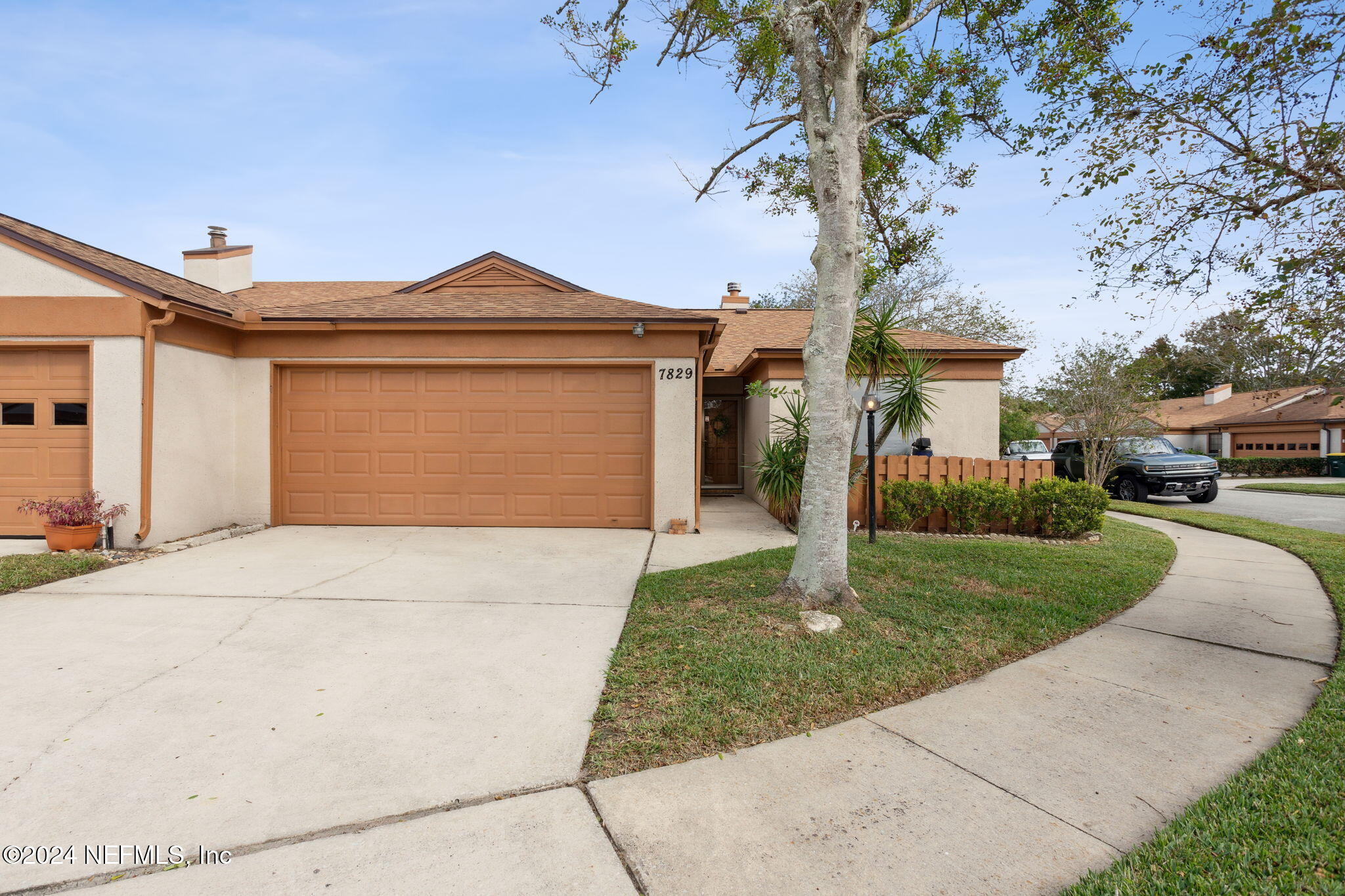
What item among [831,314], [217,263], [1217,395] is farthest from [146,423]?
[1217,395]

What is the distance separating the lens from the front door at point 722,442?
50.3 feet

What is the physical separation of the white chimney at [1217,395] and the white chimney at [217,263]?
47.2m

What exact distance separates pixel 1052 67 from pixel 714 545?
19.8ft

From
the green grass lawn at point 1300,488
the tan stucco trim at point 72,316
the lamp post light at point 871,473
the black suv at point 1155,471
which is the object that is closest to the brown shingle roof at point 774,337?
the lamp post light at point 871,473

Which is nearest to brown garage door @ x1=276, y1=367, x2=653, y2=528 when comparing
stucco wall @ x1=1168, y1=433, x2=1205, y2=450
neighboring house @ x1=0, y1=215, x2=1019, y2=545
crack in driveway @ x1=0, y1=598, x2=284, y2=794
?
neighboring house @ x1=0, y1=215, x2=1019, y2=545

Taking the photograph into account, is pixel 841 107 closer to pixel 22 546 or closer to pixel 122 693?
pixel 122 693

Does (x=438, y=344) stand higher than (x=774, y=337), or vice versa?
(x=774, y=337)

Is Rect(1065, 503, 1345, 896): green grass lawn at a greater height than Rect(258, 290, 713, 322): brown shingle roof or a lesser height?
lesser

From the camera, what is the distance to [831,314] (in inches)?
196

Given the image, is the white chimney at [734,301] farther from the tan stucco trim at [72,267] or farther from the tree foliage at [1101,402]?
the tan stucco trim at [72,267]

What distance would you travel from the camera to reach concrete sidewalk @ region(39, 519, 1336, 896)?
2178 millimetres

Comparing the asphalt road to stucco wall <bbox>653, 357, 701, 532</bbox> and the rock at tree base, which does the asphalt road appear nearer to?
stucco wall <bbox>653, 357, 701, 532</bbox>

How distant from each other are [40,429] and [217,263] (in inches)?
270

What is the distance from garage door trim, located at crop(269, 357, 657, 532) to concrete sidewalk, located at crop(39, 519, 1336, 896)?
237 inches
